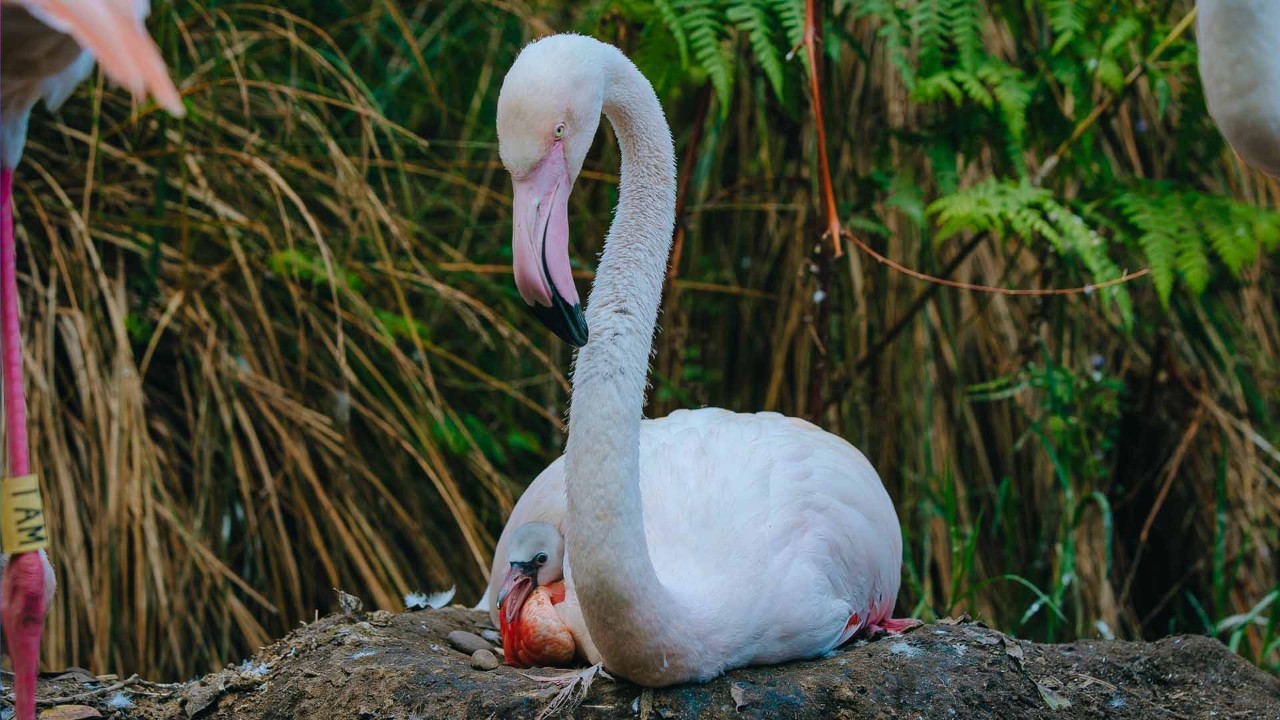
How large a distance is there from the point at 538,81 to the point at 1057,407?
238 cm

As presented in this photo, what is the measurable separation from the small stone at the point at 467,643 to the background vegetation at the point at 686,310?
77 cm

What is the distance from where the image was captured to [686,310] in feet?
Result: 15.0

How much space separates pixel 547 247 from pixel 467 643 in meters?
1.09

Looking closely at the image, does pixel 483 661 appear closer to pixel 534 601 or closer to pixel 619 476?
pixel 534 601

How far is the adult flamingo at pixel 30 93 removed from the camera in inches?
69.8

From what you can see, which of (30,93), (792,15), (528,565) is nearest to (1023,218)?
(792,15)

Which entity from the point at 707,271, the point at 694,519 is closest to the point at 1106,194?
the point at 707,271

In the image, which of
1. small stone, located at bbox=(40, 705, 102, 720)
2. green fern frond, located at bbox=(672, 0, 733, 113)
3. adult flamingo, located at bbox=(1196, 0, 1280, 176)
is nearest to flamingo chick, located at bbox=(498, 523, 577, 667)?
small stone, located at bbox=(40, 705, 102, 720)

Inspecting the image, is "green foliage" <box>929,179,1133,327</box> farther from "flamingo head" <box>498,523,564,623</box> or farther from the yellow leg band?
the yellow leg band

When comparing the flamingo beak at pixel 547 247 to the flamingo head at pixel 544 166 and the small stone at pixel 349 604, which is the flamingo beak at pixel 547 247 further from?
the small stone at pixel 349 604

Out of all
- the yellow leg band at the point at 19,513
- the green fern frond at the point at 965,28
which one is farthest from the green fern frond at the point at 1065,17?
the yellow leg band at the point at 19,513

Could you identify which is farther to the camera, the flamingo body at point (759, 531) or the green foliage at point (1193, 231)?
the green foliage at point (1193, 231)

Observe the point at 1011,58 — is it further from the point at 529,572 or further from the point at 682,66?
the point at 529,572

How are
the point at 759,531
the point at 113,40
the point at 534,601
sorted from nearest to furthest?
the point at 113,40 → the point at 759,531 → the point at 534,601
